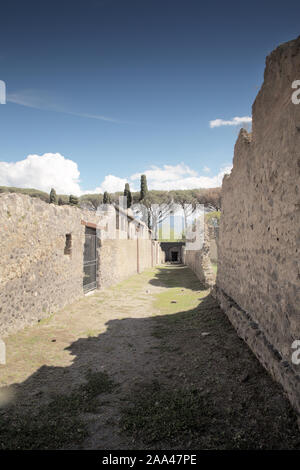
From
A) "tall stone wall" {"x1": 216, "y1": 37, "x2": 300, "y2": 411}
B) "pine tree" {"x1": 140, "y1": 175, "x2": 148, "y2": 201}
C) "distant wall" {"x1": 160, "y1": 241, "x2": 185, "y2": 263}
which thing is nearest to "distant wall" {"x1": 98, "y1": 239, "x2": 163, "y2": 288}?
"tall stone wall" {"x1": 216, "y1": 37, "x2": 300, "y2": 411}

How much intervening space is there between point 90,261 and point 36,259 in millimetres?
4291

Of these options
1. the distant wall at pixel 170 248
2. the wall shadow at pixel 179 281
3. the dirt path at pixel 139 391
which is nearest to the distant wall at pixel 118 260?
the wall shadow at pixel 179 281

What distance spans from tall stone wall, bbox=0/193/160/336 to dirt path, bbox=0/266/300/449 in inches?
21.8

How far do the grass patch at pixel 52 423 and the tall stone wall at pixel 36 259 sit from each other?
8.50ft

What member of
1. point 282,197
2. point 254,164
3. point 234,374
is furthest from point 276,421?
point 254,164

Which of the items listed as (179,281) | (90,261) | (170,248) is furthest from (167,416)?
(170,248)

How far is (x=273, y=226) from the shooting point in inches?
145

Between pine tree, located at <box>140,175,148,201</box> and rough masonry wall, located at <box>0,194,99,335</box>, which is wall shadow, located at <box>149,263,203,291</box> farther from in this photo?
pine tree, located at <box>140,175,148,201</box>

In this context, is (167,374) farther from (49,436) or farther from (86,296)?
(86,296)

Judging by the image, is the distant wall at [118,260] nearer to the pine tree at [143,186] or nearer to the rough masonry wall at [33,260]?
the rough masonry wall at [33,260]

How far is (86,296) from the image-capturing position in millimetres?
9953

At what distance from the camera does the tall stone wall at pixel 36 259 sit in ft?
17.8

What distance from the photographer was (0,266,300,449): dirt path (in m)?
2.61

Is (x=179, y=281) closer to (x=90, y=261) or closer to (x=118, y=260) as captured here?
(x=118, y=260)
